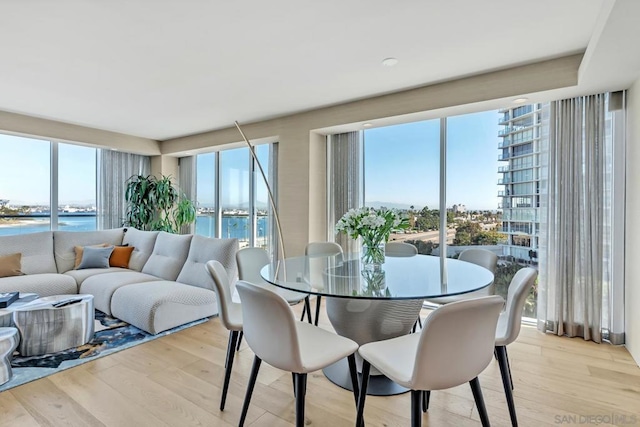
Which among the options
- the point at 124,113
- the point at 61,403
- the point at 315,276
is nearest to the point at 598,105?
the point at 315,276

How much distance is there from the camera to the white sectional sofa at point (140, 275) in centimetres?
322

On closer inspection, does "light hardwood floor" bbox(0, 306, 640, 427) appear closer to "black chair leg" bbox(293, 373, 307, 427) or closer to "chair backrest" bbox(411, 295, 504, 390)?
"black chair leg" bbox(293, 373, 307, 427)

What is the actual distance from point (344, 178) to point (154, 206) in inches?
147

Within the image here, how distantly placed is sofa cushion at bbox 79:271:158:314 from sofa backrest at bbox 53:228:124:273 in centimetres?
72

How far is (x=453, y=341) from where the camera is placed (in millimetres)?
1319

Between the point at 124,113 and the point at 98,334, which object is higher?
the point at 124,113

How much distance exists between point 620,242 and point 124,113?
19.1 ft

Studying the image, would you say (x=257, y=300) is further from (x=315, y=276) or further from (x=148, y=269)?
(x=148, y=269)

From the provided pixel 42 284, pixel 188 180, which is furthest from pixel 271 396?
pixel 188 180

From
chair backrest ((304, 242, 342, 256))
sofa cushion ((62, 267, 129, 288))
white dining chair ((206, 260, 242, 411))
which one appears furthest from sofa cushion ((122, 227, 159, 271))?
white dining chair ((206, 260, 242, 411))

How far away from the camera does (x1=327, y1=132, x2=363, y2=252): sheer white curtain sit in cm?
445

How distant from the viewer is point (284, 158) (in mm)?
4633

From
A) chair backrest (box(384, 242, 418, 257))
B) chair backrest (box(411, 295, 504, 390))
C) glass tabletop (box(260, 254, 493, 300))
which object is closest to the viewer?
chair backrest (box(411, 295, 504, 390))

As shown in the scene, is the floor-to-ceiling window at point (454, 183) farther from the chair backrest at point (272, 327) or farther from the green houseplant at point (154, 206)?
the green houseplant at point (154, 206)
